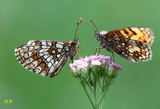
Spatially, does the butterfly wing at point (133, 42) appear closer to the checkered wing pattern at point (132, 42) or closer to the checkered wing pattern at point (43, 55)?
the checkered wing pattern at point (132, 42)

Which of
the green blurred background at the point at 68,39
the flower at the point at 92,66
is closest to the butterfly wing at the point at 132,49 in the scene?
the flower at the point at 92,66

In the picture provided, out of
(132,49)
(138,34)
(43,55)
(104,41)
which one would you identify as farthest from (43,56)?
(138,34)

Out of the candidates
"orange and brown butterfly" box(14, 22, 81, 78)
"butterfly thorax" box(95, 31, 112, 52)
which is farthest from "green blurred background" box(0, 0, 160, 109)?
"orange and brown butterfly" box(14, 22, 81, 78)

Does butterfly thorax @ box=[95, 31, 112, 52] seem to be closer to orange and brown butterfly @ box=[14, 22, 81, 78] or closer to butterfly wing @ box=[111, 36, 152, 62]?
butterfly wing @ box=[111, 36, 152, 62]

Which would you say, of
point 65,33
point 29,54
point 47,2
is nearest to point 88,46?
point 65,33

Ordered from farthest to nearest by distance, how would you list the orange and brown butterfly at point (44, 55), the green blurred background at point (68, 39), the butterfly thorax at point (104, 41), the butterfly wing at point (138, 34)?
the green blurred background at point (68, 39), the butterfly thorax at point (104, 41), the orange and brown butterfly at point (44, 55), the butterfly wing at point (138, 34)

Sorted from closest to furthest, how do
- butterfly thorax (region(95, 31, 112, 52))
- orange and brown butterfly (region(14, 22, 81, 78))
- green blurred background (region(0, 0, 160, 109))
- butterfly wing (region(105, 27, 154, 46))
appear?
butterfly wing (region(105, 27, 154, 46))
orange and brown butterfly (region(14, 22, 81, 78))
butterfly thorax (region(95, 31, 112, 52))
green blurred background (region(0, 0, 160, 109))

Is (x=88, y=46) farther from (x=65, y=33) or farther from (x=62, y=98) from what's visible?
(x=62, y=98)
